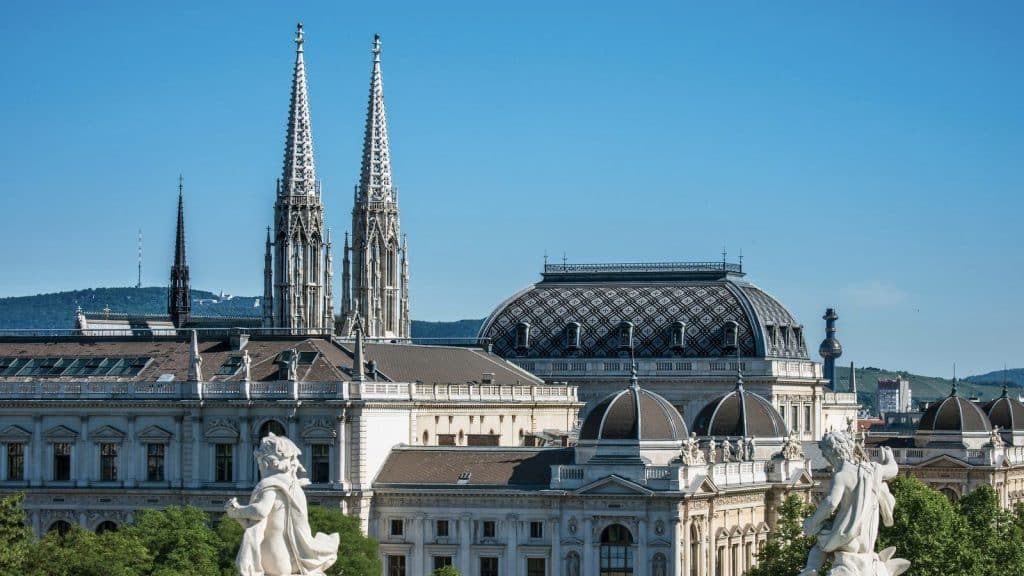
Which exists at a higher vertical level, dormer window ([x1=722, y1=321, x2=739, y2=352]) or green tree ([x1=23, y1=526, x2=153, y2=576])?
dormer window ([x1=722, y1=321, x2=739, y2=352])

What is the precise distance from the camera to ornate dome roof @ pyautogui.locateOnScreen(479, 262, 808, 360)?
16850 centimetres

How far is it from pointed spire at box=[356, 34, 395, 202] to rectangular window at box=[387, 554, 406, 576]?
72.3m

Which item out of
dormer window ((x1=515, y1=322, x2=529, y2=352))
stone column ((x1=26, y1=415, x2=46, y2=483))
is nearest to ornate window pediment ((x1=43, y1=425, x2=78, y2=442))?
stone column ((x1=26, y1=415, x2=46, y2=483))

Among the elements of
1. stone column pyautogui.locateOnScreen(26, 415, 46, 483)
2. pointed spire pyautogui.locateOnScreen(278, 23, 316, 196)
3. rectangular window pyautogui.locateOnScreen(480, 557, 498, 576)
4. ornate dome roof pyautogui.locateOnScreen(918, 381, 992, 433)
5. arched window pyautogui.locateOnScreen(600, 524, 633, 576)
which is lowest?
rectangular window pyautogui.locateOnScreen(480, 557, 498, 576)

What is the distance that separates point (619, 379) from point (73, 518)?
4942 cm

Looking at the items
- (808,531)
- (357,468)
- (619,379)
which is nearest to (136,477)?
(357,468)

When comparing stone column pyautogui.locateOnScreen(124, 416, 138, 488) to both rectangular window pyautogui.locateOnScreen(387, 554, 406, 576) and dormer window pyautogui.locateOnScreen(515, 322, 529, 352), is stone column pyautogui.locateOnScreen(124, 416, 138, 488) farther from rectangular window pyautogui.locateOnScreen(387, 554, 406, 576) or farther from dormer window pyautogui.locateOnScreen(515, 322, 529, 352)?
dormer window pyautogui.locateOnScreen(515, 322, 529, 352)

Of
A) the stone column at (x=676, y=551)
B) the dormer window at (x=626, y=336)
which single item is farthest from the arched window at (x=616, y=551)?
the dormer window at (x=626, y=336)

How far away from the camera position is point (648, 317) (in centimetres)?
16988

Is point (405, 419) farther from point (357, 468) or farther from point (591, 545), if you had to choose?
point (591, 545)

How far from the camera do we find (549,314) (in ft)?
567

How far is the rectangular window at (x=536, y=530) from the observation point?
120562 millimetres

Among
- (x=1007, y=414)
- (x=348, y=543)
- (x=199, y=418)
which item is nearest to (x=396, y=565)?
(x=348, y=543)

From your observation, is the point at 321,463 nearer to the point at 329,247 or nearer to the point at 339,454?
the point at 339,454
